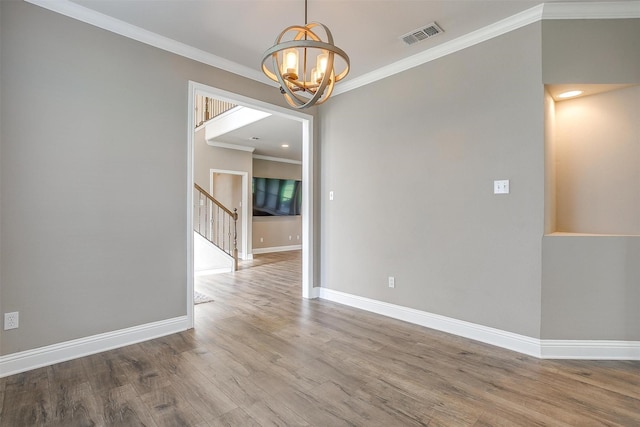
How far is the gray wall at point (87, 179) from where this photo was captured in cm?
227

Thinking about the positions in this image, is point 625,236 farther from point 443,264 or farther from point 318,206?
point 318,206

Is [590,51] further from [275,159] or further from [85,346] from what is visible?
[275,159]

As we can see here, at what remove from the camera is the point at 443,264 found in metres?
3.08

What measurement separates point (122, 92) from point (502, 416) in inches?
146

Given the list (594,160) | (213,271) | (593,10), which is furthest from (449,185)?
(213,271)

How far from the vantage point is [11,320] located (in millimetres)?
2248

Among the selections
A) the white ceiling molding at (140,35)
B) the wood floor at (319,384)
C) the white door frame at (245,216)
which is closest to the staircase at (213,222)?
the white door frame at (245,216)

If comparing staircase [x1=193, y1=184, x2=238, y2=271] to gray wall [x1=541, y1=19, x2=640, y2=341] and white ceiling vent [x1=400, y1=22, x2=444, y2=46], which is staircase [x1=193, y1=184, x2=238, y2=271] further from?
gray wall [x1=541, y1=19, x2=640, y2=341]

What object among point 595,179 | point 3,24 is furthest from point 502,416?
point 3,24

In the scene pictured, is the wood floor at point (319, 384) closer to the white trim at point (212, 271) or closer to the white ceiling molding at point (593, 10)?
the white ceiling molding at point (593, 10)

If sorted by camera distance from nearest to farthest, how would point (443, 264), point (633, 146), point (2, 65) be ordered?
point (2, 65) < point (633, 146) < point (443, 264)

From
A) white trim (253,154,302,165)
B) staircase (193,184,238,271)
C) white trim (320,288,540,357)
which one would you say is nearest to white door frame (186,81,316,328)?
white trim (320,288,540,357)

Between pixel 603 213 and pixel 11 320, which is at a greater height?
pixel 603 213

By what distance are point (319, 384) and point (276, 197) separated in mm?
7137
